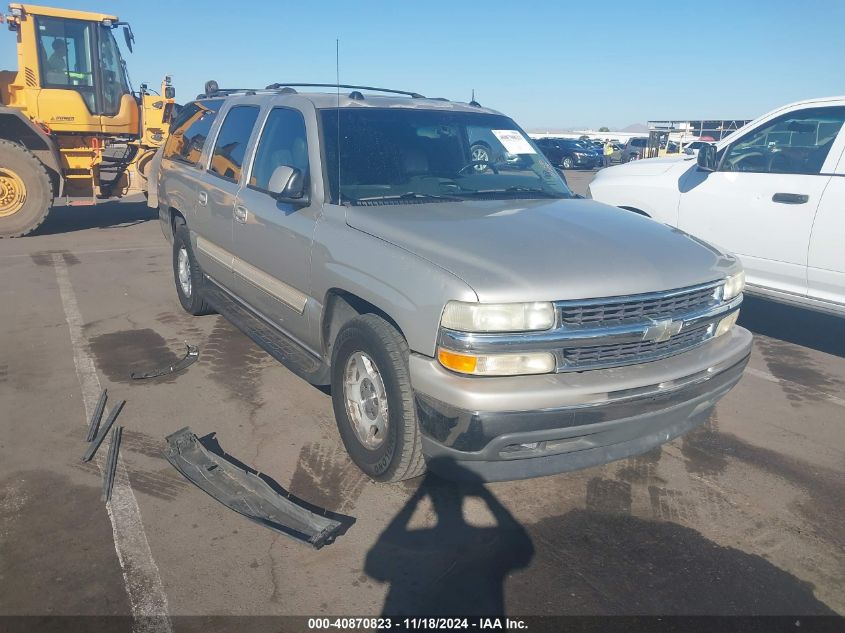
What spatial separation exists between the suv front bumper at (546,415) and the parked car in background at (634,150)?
1385 inches

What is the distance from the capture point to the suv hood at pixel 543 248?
2.88 meters

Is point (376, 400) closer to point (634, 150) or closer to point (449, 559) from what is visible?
point (449, 559)

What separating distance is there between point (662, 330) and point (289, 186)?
2.09 metres

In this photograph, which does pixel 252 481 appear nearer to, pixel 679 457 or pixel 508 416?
pixel 508 416

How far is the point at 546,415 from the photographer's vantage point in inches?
110

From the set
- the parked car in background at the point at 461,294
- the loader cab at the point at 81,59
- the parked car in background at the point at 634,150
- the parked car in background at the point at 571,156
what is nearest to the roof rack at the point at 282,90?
the parked car in background at the point at 461,294

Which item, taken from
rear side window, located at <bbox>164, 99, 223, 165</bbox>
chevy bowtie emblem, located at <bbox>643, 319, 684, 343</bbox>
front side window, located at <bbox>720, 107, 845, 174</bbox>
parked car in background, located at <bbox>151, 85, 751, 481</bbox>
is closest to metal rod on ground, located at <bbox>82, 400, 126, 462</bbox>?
parked car in background, located at <bbox>151, 85, 751, 481</bbox>

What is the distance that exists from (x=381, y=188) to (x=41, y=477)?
236cm

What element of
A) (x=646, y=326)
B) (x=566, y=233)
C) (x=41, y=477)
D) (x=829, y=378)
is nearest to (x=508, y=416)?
(x=646, y=326)

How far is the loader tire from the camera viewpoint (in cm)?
1043

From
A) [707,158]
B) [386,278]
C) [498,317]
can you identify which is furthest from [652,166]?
[498,317]

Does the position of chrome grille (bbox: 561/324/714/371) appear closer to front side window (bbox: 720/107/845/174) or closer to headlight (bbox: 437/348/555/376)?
headlight (bbox: 437/348/555/376)

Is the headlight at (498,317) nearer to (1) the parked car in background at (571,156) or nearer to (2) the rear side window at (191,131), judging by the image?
(2) the rear side window at (191,131)
